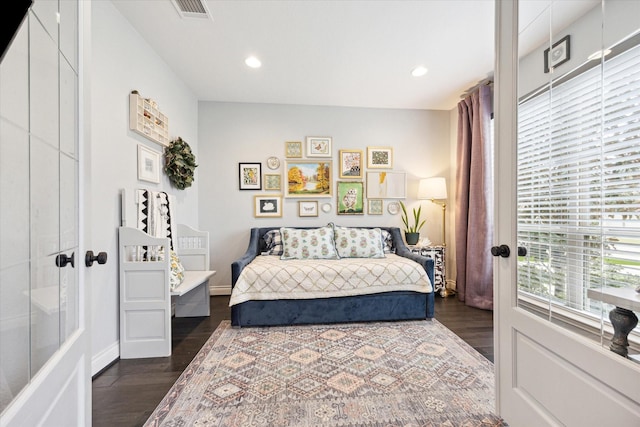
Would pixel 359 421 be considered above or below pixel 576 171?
below

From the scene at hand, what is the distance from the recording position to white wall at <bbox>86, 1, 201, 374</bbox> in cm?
185

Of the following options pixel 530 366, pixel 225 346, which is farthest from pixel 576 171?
pixel 225 346

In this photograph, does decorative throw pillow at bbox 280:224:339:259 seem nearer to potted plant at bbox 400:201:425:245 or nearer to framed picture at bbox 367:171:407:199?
framed picture at bbox 367:171:407:199

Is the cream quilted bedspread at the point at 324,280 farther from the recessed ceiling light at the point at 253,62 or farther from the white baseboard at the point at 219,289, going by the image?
the recessed ceiling light at the point at 253,62

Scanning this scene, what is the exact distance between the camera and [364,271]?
2.71 m

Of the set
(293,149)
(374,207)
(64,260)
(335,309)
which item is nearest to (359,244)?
(374,207)

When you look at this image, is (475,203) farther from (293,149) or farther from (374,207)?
(293,149)

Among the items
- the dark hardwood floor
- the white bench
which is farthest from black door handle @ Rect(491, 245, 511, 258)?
the white bench

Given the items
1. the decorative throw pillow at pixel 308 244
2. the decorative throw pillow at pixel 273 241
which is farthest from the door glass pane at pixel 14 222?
the decorative throw pillow at pixel 273 241

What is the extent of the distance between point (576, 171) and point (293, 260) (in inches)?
98.4

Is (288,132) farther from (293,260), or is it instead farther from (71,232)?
(71,232)

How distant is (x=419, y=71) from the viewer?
287 cm

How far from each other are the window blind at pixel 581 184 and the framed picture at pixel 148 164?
2.67 meters

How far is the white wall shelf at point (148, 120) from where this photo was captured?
2.21m
